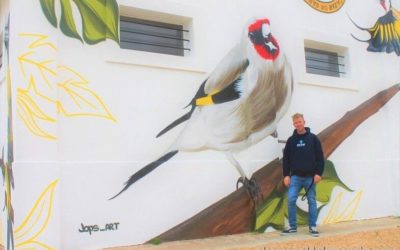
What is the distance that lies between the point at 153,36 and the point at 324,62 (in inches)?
134

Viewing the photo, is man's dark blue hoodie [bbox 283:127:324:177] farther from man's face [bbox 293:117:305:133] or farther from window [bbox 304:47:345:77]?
window [bbox 304:47:345:77]

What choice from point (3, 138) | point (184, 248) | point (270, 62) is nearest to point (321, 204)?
point (270, 62)

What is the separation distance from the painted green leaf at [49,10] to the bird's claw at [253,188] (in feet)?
10.8

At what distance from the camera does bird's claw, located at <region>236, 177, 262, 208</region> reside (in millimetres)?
6710

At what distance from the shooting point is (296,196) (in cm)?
659

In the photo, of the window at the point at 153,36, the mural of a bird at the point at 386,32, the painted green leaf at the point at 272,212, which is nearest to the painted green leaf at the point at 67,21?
the window at the point at 153,36

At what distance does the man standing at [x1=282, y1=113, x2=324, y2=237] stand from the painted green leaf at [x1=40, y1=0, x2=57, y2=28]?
3512 millimetres

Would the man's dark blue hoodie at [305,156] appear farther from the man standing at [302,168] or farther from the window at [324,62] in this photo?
the window at [324,62]

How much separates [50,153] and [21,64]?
1.07 metres

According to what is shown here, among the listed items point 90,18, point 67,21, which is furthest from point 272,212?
point 67,21

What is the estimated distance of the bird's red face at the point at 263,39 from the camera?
709 centimetres

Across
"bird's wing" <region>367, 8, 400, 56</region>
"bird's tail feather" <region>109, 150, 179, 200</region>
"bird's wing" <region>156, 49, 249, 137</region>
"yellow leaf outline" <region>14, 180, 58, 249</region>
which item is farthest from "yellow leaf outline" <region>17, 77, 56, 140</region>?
"bird's wing" <region>367, 8, 400, 56</region>

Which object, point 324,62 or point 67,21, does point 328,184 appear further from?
point 67,21

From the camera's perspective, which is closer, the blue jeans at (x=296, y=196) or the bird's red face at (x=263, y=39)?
the blue jeans at (x=296, y=196)
